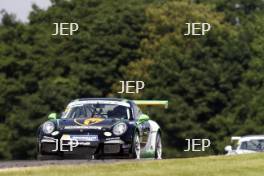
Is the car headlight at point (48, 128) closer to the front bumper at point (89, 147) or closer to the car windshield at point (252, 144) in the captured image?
the front bumper at point (89, 147)

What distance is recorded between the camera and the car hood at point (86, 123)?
2348cm

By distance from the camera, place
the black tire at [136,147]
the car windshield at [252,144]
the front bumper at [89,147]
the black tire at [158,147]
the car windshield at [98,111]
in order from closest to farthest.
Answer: the front bumper at [89,147]
the black tire at [136,147]
the car windshield at [98,111]
the black tire at [158,147]
the car windshield at [252,144]

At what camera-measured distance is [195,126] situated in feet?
222

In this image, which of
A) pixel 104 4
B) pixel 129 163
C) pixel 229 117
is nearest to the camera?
pixel 129 163

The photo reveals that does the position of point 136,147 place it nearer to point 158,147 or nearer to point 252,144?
point 158,147

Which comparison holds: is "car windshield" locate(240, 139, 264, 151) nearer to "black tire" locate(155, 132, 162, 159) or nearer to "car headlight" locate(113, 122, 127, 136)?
"black tire" locate(155, 132, 162, 159)

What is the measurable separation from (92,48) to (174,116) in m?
7.88

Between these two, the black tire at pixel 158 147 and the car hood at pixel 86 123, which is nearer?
the car hood at pixel 86 123

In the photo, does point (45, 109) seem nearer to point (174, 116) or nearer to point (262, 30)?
point (174, 116)

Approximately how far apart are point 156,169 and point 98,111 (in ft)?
18.4

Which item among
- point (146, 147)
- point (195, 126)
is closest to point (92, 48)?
point (195, 126)

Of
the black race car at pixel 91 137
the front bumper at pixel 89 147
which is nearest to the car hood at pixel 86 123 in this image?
the black race car at pixel 91 137

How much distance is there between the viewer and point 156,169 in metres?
19.5

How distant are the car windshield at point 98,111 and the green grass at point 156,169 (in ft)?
12.6
